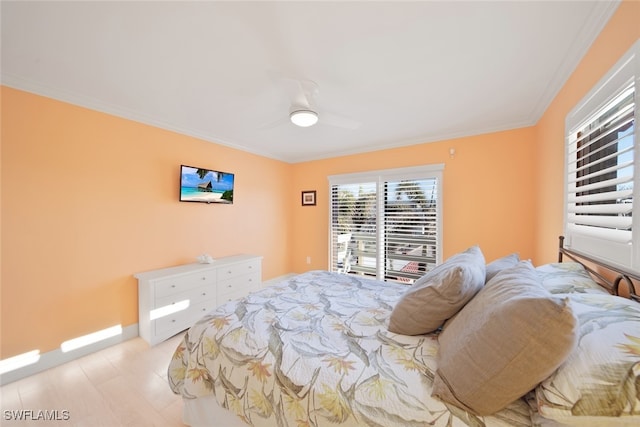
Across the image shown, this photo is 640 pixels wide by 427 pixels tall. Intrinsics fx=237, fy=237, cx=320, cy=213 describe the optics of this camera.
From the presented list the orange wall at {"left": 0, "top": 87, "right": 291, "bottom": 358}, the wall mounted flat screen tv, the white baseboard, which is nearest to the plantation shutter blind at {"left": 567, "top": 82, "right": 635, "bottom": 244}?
the wall mounted flat screen tv

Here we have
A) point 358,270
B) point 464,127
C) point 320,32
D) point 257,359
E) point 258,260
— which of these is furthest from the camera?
point 358,270

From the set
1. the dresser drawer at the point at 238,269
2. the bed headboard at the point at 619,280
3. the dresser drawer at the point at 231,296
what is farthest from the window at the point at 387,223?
the bed headboard at the point at 619,280

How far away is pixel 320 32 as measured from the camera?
1550 mm

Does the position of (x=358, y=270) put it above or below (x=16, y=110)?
below

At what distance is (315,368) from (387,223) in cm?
308

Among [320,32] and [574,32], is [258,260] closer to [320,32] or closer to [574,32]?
[320,32]

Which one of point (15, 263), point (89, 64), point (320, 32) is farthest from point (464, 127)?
point (15, 263)

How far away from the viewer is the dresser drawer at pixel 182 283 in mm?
2568

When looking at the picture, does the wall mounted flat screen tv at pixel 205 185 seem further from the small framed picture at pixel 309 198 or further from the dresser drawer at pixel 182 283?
the small framed picture at pixel 309 198

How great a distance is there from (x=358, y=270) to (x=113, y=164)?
365 centimetres

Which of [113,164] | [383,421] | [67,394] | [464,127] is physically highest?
[464,127]

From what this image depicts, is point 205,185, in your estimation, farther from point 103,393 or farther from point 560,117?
point 560,117

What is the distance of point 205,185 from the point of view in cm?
339

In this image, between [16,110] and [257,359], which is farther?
[16,110]
